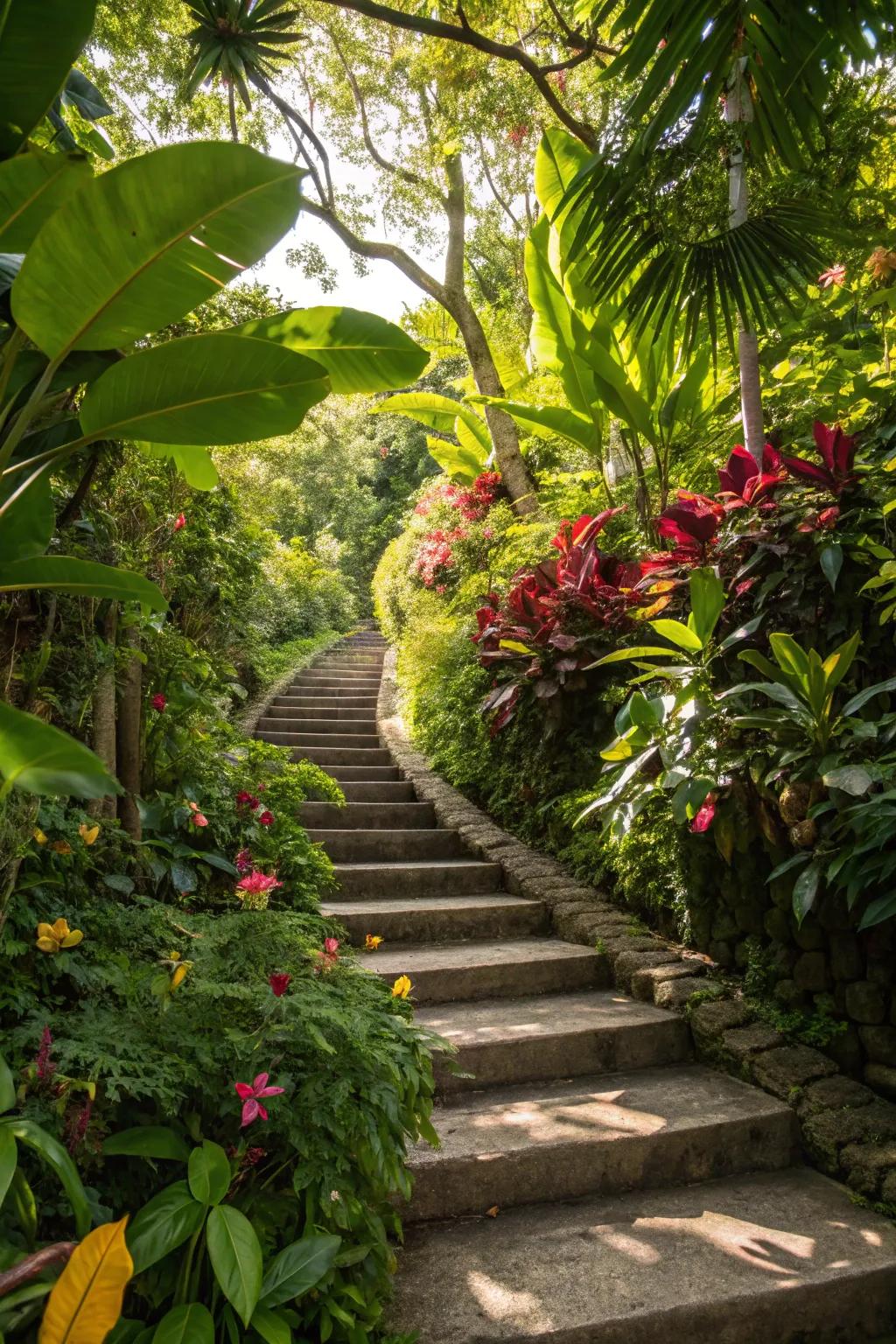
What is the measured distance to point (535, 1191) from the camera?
2.33 meters

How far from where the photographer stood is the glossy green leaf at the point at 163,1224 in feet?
4.57

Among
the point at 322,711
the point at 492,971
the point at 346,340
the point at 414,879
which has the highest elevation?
the point at 346,340

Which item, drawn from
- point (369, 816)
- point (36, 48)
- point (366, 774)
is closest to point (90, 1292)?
point (36, 48)

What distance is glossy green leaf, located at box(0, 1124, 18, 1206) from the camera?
1.21 meters

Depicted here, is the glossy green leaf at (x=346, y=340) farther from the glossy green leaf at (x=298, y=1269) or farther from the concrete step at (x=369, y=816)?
the concrete step at (x=369, y=816)

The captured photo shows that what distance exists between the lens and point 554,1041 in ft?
9.37

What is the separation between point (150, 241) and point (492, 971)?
9.24ft

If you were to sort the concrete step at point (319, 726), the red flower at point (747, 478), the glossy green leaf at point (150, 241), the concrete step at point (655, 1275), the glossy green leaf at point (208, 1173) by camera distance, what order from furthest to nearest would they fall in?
the concrete step at point (319, 726)
the red flower at point (747, 478)
the concrete step at point (655, 1275)
the glossy green leaf at point (208, 1173)
the glossy green leaf at point (150, 241)

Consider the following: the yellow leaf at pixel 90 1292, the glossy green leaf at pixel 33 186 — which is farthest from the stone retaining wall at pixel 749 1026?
the glossy green leaf at pixel 33 186

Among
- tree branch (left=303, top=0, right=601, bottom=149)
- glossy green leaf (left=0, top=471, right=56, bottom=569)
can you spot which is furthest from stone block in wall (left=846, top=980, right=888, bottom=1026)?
tree branch (left=303, top=0, right=601, bottom=149)

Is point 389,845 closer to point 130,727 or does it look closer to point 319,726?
point 130,727

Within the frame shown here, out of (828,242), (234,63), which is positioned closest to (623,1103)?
(828,242)

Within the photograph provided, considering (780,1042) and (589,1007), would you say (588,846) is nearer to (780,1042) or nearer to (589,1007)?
(589,1007)

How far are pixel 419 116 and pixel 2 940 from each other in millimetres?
10225
